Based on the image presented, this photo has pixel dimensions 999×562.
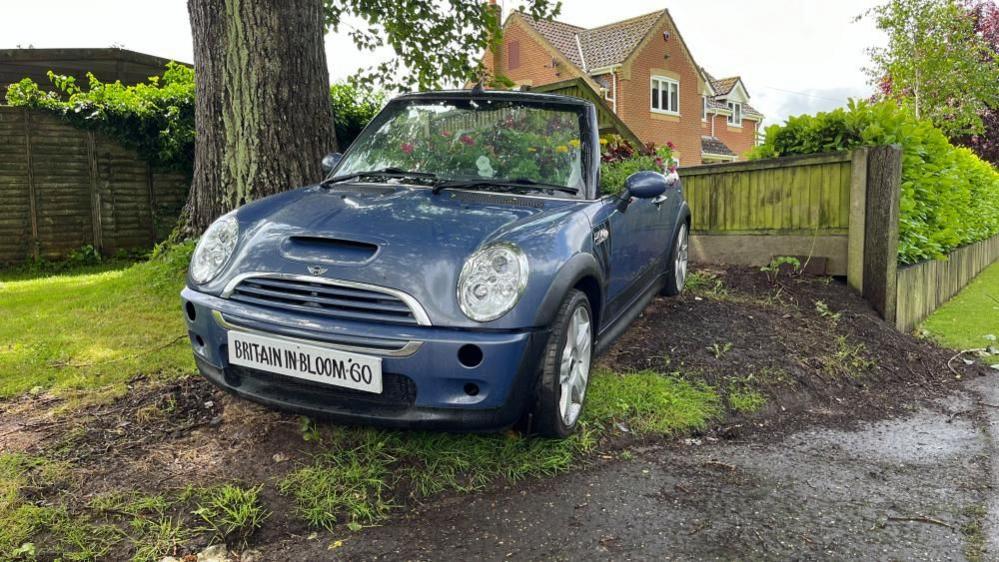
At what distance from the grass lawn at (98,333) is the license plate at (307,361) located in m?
1.42

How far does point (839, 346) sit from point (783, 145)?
276 centimetres

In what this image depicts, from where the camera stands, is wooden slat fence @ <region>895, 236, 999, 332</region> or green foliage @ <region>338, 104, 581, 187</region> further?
wooden slat fence @ <region>895, 236, 999, 332</region>

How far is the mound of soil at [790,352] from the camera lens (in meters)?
4.41

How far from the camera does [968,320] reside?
7578mm

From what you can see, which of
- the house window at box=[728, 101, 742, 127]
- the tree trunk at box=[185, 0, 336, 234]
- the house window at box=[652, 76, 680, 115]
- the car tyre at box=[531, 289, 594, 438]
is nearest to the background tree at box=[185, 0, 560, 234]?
the tree trunk at box=[185, 0, 336, 234]

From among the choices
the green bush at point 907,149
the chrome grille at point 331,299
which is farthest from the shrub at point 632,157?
the chrome grille at point 331,299

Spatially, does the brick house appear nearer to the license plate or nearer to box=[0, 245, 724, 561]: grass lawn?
box=[0, 245, 724, 561]: grass lawn

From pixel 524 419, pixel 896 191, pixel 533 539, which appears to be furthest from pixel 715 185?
pixel 533 539

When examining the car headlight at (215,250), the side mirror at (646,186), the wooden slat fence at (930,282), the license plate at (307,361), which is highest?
the side mirror at (646,186)

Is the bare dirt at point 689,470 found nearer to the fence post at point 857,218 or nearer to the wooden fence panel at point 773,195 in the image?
the fence post at point 857,218

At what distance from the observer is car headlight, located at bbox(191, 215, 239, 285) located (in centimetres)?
313

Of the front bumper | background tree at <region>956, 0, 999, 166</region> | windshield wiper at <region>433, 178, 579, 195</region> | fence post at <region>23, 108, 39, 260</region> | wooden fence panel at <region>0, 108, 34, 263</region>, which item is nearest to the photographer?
the front bumper

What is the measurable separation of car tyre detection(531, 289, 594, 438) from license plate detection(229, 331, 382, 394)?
699mm

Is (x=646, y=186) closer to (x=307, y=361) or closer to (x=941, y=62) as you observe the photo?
(x=307, y=361)
